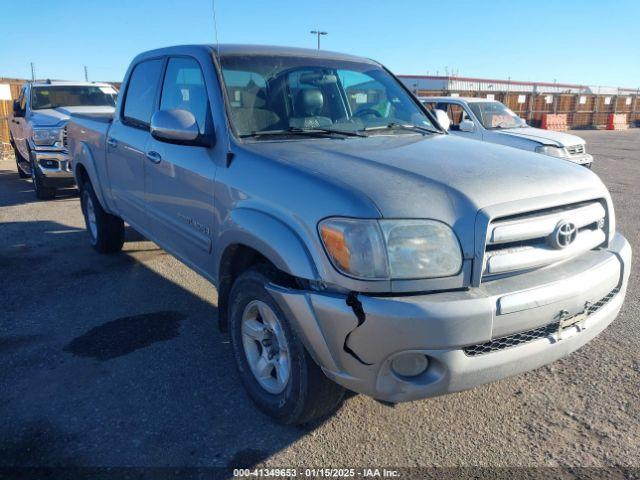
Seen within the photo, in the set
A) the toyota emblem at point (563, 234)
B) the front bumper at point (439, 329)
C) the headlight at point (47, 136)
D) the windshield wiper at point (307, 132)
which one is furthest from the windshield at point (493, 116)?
the front bumper at point (439, 329)

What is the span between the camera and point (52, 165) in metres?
8.87

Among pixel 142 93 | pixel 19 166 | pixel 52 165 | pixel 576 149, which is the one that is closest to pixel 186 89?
pixel 142 93

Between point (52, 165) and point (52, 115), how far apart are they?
1.06 metres

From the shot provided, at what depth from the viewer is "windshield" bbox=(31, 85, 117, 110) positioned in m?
10.1

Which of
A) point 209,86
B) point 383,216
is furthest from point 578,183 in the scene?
point 209,86

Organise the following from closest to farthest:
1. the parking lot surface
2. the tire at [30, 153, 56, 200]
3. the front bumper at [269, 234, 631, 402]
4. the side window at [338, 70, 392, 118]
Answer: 1. the front bumper at [269, 234, 631, 402]
2. the parking lot surface
3. the side window at [338, 70, 392, 118]
4. the tire at [30, 153, 56, 200]

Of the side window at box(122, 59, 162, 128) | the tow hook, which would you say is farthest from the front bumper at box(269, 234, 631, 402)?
the side window at box(122, 59, 162, 128)

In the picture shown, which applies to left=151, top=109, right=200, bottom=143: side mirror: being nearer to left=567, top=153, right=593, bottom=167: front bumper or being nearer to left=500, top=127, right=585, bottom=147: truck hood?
left=500, top=127, right=585, bottom=147: truck hood

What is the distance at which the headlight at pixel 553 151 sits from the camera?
9367 millimetres

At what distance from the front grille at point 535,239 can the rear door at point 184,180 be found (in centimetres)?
161

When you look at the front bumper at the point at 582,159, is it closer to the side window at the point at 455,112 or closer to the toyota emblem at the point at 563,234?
the side window at the point at 455,112

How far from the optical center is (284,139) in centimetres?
312

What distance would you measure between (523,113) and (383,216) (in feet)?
101

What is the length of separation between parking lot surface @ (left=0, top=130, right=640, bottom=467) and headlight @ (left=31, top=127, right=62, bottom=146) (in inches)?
205
